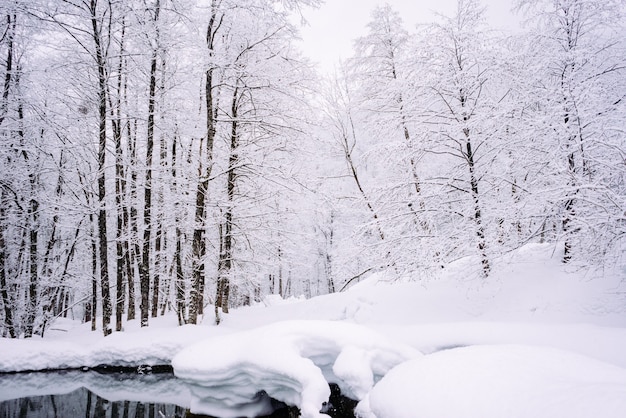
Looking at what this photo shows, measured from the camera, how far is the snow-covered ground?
118 inches

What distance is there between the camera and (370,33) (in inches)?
511

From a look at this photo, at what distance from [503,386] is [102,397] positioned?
8.85 meters

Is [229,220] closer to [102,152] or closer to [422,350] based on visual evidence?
[102,152]

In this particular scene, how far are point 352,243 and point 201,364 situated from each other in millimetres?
4393

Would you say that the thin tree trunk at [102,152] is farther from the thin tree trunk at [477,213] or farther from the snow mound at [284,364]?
the thin tree trunk at [477,213]

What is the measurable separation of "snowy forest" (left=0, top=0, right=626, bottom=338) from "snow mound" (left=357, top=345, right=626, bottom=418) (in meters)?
2.61

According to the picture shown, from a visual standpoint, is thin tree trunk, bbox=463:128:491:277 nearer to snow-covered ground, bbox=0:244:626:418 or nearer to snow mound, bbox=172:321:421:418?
snow-covered ground, bbox=0:244:626:418

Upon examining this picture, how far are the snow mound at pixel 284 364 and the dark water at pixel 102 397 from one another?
46cm

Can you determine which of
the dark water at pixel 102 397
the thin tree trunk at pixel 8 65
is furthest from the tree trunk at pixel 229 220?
the thin tree trunk at pixel 8 65

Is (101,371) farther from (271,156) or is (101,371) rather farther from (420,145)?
(420,145)

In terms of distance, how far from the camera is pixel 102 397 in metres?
8.26

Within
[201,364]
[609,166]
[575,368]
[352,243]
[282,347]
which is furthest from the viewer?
[352,243]

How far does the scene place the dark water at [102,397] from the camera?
23.5ft

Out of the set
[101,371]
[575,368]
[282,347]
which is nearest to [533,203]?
[575,368]
